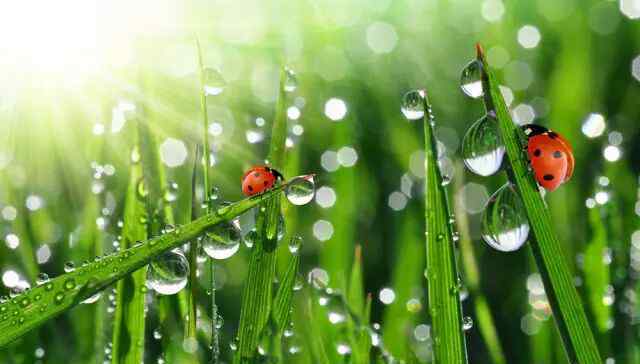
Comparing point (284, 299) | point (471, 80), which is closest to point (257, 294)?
point (284, 299)

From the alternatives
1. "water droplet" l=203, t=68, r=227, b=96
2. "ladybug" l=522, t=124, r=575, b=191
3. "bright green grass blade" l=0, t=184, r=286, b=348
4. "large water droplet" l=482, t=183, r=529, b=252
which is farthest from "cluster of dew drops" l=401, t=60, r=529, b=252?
"water droplet" l=203, t=68, r=227, b=96

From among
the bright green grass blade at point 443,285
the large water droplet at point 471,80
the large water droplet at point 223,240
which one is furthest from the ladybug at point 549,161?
the large water droplet at point 223,240

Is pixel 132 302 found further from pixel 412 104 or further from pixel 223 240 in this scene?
pixel 412 104

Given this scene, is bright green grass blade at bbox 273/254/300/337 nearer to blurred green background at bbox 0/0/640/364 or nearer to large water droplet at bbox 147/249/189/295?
large water droplet at bbox 147/249/189/295

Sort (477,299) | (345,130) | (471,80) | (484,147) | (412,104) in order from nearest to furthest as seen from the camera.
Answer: (484,147)
(471,80)
(412,104)
(477,299)
(345,130)

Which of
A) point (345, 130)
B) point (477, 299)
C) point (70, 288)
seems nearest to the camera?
point (70, 288)

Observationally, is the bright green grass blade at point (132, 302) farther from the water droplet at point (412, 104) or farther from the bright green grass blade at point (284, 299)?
the water droplet at point (412, 104)

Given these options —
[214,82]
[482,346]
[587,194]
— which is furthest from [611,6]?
[214,82]
